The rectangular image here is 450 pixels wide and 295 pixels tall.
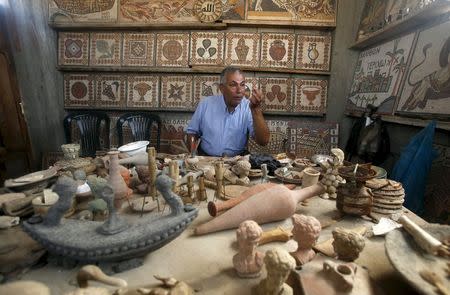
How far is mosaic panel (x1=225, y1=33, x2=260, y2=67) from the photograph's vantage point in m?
4.54

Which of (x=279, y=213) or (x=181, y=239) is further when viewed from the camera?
(x=279, y=213)

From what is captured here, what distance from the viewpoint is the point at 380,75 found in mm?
3502

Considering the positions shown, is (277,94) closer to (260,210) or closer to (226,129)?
(226,129)

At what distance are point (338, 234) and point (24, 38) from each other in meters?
4.82

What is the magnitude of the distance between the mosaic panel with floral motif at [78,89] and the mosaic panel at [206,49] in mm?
1890

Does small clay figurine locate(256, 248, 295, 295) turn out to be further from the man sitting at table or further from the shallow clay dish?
the man sitting at table

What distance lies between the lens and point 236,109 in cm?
353

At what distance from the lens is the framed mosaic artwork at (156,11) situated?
4.43 metres

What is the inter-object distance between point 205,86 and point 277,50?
1346 mm

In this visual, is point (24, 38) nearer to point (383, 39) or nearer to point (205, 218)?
point (205, 218)

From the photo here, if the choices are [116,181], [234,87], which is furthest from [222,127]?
[116,181]

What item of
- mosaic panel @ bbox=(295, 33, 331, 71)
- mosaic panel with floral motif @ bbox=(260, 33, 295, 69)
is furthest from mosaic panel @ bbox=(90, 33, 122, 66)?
mosaic panel @ bbox=(295, 33, 331, 71)

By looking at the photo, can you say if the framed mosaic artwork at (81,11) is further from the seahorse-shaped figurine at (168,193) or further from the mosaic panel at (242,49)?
the seahorse-shaped figurine at (168,193)

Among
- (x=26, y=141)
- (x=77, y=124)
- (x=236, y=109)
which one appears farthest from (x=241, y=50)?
(x=26, y=141)
